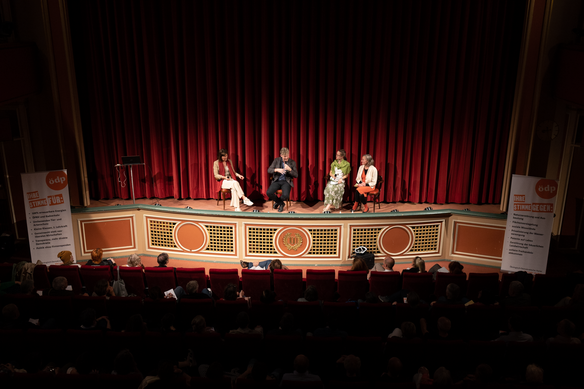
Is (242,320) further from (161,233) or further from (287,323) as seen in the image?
(161,233)

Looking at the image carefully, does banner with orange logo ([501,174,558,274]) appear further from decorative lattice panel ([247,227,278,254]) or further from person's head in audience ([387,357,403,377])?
person's head in audience ([387,357,403,377])

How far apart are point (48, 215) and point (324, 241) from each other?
15.1 feet

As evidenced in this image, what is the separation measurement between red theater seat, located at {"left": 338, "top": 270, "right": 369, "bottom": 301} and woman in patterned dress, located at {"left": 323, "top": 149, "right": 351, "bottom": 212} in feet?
8.82

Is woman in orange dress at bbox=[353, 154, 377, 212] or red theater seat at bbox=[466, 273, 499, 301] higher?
woman in orange dress at bbox=[353, 154, 377, 212]

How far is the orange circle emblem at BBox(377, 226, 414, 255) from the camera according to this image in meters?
7.98

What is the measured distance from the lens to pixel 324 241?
7.99 metres

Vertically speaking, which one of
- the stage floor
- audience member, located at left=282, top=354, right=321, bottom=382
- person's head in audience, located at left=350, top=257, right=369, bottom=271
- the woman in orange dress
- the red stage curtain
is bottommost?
audience member, located at left=282, top=354, right=321, bottom=382

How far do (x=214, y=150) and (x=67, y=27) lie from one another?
11.2ft

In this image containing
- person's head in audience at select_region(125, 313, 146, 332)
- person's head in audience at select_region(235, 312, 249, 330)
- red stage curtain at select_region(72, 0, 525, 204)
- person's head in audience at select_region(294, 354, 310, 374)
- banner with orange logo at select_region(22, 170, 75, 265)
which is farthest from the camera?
red stage curtain at select_region(72, 0, 525, 204)

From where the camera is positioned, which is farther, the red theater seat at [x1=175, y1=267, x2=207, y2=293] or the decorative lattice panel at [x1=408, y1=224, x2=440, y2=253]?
the decorative lattice panel at [x1=408, y1=224, x2=440, y2=253]

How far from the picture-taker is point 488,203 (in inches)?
362

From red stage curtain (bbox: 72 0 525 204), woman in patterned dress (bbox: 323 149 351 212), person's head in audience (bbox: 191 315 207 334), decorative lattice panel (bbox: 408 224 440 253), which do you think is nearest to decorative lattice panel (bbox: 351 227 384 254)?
decorative lattice panel (bbox: 408 224 440 253)

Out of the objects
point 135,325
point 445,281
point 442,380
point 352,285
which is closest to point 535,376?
point 442,380

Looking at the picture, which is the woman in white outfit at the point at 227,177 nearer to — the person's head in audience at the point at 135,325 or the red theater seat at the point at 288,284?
the red theater seat at the point at 288,284
